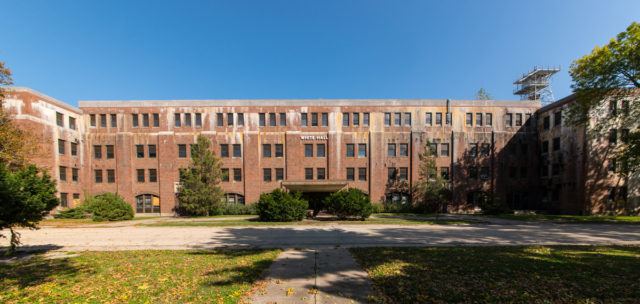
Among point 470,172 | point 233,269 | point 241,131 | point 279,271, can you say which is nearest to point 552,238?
point 279,271

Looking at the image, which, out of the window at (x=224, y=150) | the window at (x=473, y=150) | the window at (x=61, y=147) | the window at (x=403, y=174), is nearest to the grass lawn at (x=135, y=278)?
the window at (x=224, y=150)

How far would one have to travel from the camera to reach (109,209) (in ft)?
72.5

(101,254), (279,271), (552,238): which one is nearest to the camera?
(279,271)

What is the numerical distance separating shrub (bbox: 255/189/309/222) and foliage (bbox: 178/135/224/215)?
8948 mm

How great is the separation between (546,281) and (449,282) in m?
2.31

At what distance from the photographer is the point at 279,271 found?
6.68m

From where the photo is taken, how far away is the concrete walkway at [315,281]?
4.91 m

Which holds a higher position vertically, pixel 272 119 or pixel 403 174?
pixel 272 119

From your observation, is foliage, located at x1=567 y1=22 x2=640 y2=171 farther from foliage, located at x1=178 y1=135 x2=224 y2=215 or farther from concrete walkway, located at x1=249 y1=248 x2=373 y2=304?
foliage, located at x1=178 y1=135 x2=224 y2=215

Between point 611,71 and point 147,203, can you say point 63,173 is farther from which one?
point 611,71

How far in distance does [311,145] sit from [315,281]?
25.0 meters

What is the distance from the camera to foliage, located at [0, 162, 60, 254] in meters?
7.98

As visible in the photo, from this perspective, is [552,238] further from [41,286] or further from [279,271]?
[41,286]

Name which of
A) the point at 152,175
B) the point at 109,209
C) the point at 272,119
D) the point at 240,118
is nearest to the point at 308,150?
the point at 272,119
